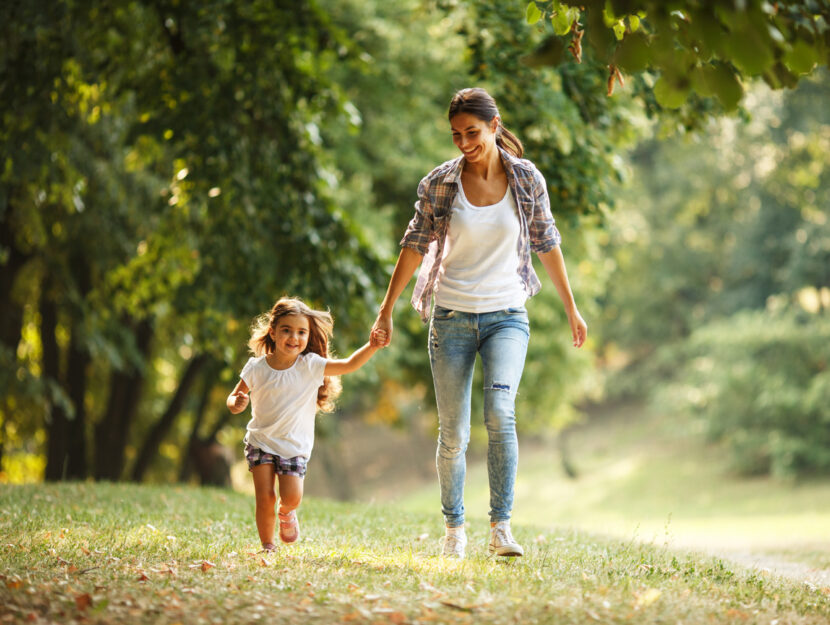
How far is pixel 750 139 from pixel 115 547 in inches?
978

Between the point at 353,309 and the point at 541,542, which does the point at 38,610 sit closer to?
the point at 541,542

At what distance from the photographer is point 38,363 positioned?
1638cm

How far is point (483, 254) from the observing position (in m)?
5.09

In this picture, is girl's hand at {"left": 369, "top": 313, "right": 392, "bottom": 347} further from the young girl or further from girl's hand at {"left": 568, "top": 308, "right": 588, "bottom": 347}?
girl's hand at {"left": 568, "top": 308, "right": 588, "bottom": 347}

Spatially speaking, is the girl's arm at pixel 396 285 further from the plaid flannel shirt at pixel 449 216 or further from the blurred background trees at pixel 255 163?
the blurred background trees at pixel 255 163

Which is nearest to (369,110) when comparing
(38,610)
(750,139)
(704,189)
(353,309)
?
(353,309)

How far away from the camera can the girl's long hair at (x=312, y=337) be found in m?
5.42

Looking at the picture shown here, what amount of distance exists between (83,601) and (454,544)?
6.87 feet

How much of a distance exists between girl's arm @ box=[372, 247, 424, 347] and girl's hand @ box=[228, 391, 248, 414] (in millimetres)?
837

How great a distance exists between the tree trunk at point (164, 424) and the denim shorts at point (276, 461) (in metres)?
11.2

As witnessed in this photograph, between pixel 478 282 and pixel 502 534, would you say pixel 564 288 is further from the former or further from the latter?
pixel 502 534

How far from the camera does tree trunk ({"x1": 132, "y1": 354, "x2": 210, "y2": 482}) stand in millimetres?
16297

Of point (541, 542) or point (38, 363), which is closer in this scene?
point (541, 542)

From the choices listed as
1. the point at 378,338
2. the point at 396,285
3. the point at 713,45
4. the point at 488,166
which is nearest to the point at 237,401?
the point at 378,338
